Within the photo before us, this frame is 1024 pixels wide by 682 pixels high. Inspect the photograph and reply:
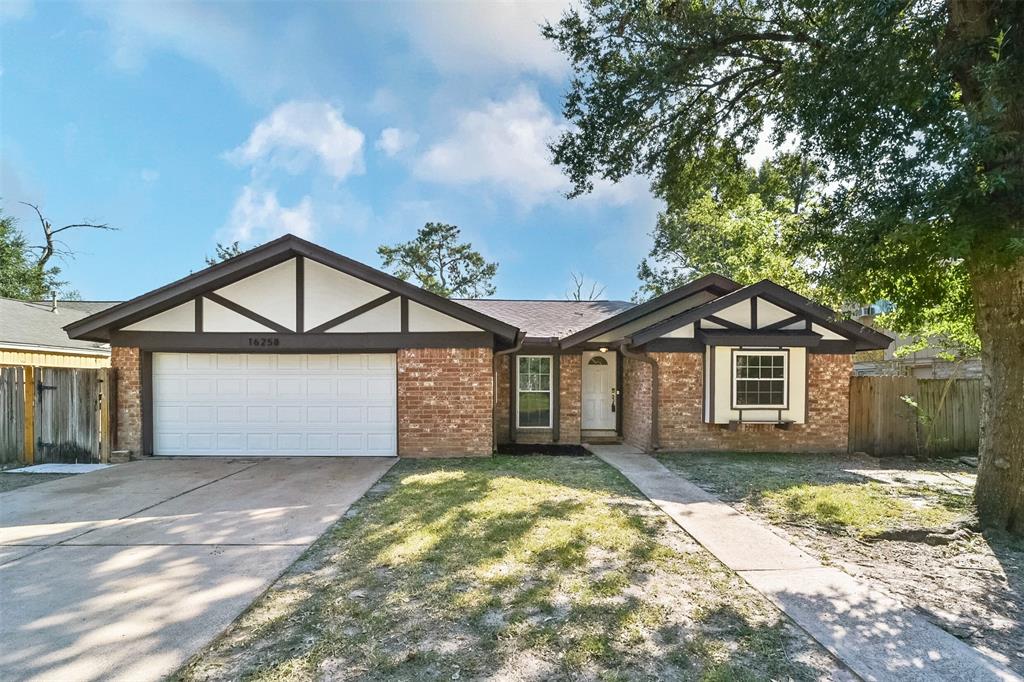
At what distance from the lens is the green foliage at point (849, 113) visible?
4.82 meters

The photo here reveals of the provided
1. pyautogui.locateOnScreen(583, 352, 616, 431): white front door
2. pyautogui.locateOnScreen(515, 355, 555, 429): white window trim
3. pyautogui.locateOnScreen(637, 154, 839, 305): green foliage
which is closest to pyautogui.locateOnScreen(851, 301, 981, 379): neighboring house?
pyautogui.locateOnScreen(637, 154, 839, 305): green foliage

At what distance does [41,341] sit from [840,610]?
18442mm

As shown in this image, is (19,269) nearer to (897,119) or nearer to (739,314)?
(739,314)

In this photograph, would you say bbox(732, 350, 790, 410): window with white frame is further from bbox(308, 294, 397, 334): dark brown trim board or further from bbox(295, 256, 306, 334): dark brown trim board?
bbox(295, 256, 306, 334): dark brown trim board

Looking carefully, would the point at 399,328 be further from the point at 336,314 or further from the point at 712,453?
the point at 712,453

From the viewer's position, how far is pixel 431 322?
9.59 m

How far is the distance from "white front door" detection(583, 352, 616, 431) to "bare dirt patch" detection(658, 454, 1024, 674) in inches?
114

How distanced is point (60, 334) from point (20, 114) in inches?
276

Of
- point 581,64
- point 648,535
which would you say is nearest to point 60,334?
point 581,64

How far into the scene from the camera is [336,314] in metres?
9.53

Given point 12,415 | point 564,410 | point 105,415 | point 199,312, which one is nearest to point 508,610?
point 564,410

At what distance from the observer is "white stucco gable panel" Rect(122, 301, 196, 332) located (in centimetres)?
944

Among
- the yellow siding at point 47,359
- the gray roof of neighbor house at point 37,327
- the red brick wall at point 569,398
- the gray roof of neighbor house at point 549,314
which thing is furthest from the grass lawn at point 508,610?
the yellow siding at point 47,359

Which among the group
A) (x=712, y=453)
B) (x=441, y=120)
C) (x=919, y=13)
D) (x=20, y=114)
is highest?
(x=441, y=120)
